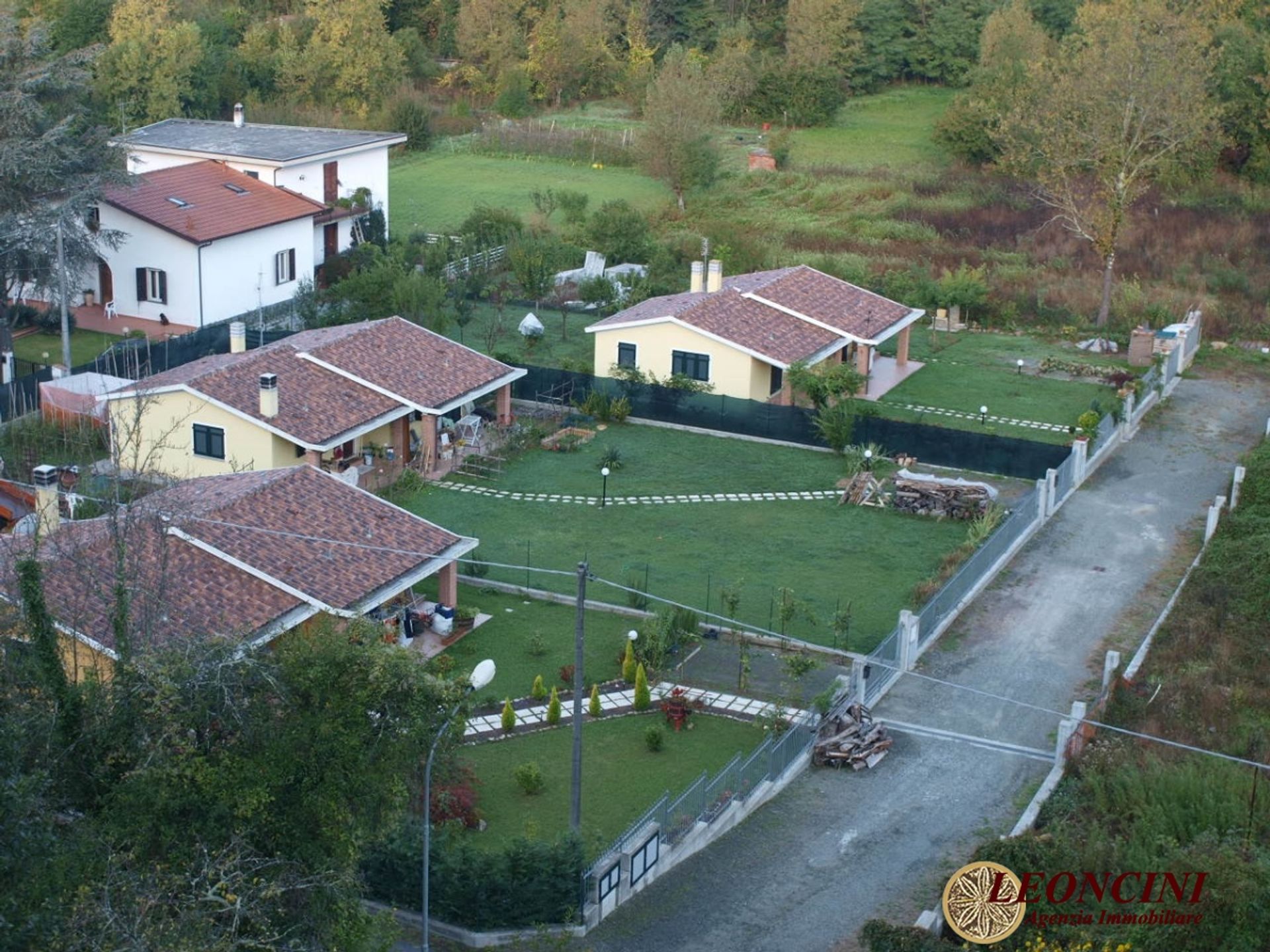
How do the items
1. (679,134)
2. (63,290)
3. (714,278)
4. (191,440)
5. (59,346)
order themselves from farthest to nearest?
1. (679,134)
2. (59,346)
3. (714,278)
4. (63,290)
5. (191,440)

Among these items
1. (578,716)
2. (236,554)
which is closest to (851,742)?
(578,716)

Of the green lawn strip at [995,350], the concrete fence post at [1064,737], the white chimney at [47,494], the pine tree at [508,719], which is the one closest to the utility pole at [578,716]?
the pine tree at [508,719]

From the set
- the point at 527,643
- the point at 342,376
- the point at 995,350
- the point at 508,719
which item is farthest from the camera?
the point at 995,350

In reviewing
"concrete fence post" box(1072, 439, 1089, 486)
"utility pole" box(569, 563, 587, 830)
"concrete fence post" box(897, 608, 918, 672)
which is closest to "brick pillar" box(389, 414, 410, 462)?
"concrete fence post" box(897, 608, 918, 672)

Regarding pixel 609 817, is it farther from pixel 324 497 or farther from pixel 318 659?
pixel 324 497

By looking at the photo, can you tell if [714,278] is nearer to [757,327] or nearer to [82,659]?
[757,327]

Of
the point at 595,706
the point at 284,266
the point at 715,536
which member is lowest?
the point at 715,536

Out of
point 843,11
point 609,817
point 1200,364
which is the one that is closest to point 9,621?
point 609,817
